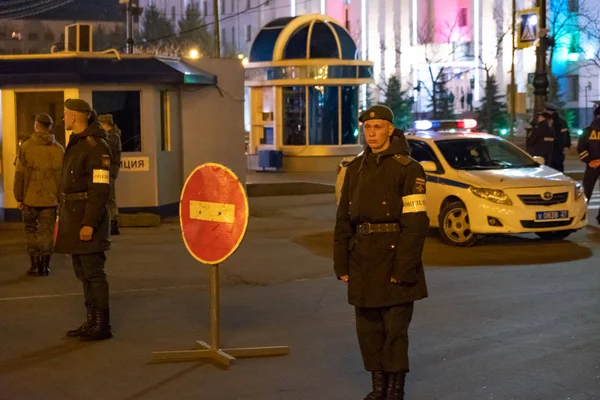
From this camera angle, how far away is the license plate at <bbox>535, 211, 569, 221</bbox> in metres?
12.8

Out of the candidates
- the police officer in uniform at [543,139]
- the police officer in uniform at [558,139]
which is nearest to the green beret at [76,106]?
the police officer in uniform at [543,139]

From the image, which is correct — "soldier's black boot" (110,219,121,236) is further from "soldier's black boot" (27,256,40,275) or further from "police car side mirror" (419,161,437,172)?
"police car side mirror" (419,161,437,172)

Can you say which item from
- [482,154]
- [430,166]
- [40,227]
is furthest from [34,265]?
[482,154]

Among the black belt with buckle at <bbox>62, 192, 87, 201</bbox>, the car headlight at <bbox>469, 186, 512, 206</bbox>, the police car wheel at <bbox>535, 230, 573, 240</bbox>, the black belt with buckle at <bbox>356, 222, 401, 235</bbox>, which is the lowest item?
the police car wheel at <bbox>535, 230, 573, 240</bbox>

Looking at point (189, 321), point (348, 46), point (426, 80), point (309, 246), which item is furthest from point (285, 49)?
point (426, 80)

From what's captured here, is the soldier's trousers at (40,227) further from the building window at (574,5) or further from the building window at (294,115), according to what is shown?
the building window at (574,5)

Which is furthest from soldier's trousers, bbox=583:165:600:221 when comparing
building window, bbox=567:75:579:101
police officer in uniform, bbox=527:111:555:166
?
building window, bbox=567:75:579:101

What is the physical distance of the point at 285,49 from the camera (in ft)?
96.0

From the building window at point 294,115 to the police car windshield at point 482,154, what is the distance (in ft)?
47.6

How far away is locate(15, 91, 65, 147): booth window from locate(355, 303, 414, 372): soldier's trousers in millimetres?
11478

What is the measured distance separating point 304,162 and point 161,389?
22054 millimetres

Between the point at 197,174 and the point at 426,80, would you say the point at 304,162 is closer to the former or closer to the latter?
Result: the point at 197,174

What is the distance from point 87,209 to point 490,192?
6576mm

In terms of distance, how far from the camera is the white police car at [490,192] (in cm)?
1280
